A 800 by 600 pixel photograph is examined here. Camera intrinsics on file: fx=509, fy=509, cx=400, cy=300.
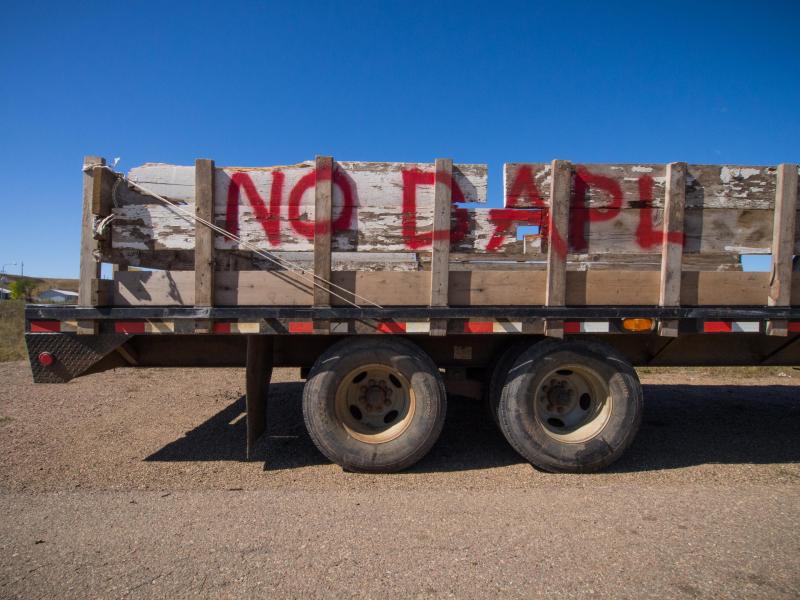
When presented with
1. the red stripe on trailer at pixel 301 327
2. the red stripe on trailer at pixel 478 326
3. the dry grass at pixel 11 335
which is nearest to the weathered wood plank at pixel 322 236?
the red stripe on trailer at pixel 301 327

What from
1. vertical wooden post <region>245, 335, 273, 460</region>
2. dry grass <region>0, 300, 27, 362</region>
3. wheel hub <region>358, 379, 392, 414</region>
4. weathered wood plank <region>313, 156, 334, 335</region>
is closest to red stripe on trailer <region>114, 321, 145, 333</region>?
vertical wooden post <region>245, 335, 273, 460</region>

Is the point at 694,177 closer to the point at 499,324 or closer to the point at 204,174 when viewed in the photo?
the point at 499,324

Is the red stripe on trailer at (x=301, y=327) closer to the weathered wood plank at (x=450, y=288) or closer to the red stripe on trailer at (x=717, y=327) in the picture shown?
the weathered wood plank at (x=450, y=288)

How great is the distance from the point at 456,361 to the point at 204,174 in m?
2.73

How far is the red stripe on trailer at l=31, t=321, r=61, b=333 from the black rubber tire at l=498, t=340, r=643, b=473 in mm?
3726

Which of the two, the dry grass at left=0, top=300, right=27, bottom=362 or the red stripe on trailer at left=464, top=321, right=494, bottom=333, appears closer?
the red stripe on trailer at left=464, top=321, right=494, bottom=333

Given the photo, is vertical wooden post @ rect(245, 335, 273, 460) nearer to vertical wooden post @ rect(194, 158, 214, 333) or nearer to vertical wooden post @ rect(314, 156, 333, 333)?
vertical wooden post @ rect(194, 158, 214, 333)

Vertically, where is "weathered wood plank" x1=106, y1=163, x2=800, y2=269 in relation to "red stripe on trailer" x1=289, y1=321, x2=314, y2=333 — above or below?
above

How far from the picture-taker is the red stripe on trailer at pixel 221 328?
164 inches

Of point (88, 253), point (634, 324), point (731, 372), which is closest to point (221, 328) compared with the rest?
point (88, 253)

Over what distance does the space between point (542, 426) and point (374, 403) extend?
1449 millimetres

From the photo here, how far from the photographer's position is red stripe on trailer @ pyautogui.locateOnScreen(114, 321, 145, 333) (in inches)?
165

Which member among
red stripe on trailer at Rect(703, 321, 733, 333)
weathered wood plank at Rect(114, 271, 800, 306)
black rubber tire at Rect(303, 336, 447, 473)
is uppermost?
weathered wood plank at Rect(114, 271, 800, 306)

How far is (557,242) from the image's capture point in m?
4.25
